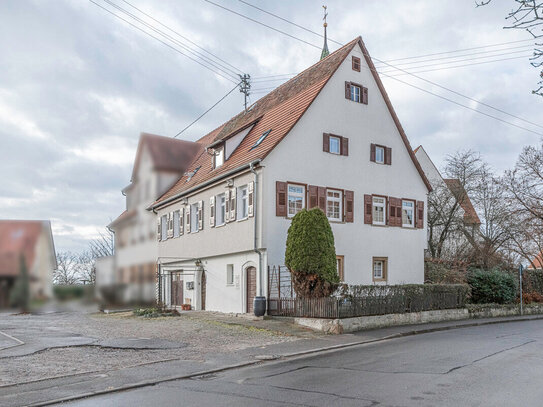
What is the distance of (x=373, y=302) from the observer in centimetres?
2023

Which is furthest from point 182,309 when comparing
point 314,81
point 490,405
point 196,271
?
point 490,405

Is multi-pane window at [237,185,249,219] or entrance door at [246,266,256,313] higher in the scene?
multi-pane window at [237,185,249,219]

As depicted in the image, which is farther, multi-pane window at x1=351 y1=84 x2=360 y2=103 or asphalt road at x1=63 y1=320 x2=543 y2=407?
multi-pane window at x1=351 y1=84 x2=360 y2=103

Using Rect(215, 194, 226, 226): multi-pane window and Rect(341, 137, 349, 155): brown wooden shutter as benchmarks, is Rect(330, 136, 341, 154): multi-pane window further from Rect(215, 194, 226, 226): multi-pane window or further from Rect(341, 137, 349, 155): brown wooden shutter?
Rect(215, 194, 226, 226): multi-pane window

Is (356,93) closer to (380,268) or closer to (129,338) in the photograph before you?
(380,268)

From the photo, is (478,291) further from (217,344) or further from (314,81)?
(217,344)

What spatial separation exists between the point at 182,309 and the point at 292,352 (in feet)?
57.7

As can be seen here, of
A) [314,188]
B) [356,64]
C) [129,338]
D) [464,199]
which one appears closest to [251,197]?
[314,188]

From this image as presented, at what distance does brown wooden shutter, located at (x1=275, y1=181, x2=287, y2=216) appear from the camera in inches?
952

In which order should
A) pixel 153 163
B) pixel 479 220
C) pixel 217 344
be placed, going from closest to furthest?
pixel 153 163, pixel 217 344, pixel 479 220

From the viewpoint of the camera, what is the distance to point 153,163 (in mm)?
4633

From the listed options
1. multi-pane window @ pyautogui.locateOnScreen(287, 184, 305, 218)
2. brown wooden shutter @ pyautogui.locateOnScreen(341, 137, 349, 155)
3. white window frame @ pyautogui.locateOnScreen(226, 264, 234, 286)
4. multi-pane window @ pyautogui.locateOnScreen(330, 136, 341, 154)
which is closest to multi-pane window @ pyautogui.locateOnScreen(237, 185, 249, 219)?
multi-pane window @ pyautogui.locateOnScreen(287, 184, 305, 218)

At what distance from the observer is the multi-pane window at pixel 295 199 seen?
2487cm

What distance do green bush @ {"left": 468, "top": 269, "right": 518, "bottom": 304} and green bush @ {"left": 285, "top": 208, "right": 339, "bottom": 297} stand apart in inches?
478
